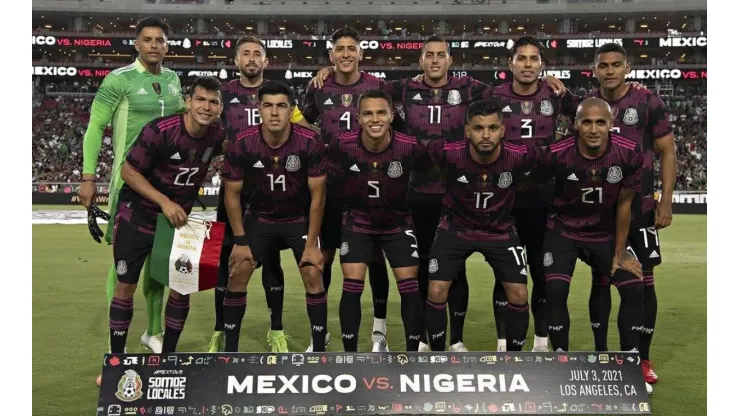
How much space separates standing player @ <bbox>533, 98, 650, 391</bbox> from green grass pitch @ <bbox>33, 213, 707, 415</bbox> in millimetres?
714

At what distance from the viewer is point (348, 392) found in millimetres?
4090

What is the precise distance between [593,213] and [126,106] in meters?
3.49

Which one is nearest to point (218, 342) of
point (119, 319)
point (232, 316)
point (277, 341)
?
Answer: point (277, 341)

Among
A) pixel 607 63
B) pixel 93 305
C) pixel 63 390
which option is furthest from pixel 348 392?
pixel 93 305

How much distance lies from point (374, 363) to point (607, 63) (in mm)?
Answer: 2710

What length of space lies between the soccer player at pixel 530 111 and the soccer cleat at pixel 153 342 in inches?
106

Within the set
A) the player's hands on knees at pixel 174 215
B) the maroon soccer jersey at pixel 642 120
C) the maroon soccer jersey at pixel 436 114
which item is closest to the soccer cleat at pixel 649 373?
the maroon soccer jersey at pixel 642 120

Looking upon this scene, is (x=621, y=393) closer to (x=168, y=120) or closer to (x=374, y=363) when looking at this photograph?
(x=374, y=363)

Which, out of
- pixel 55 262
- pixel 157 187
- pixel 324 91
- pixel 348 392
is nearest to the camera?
pixel 348 392

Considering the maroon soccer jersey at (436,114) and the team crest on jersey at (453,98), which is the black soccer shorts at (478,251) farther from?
the team crest on jersey at (453,98)

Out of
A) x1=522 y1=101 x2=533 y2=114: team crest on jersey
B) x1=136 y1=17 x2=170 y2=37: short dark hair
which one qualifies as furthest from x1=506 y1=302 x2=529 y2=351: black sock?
x1=136 y1=17 x2=170 y2=37: short dark hair

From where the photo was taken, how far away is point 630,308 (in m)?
4.78

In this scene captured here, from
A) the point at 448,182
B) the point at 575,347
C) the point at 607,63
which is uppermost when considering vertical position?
the point at 607,63

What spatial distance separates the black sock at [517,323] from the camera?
4.76 m
